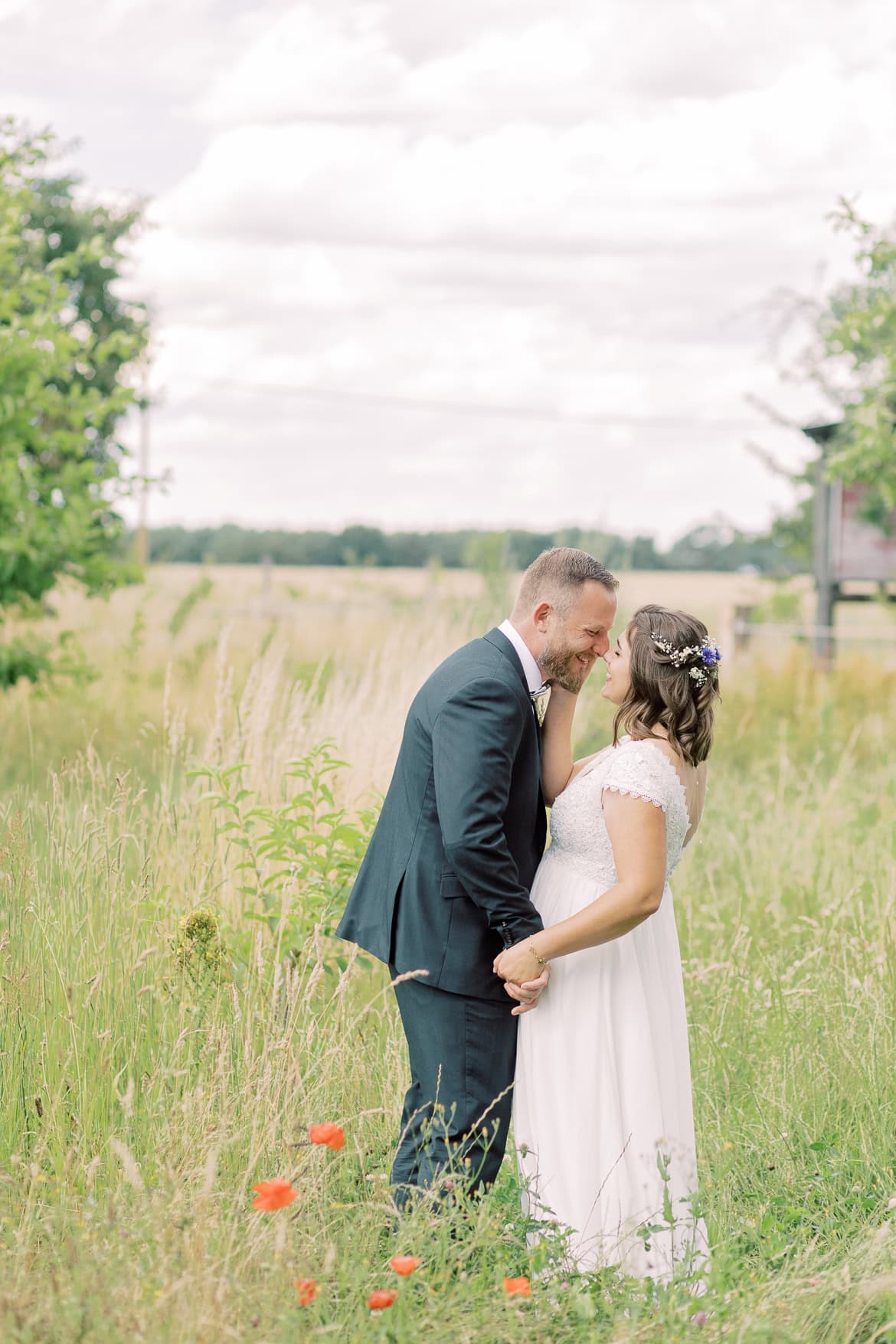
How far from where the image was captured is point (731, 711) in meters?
11.4

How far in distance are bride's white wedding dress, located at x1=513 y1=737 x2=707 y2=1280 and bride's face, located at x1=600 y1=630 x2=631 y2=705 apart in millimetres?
121

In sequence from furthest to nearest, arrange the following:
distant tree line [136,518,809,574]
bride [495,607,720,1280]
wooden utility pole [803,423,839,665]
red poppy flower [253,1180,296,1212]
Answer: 1. wooden utility pole [803,423,839,665]
2. distant tree line [136,518,809,574]
3. bride [495,607,720,1280]
4. red poppy flower [253,1180,296,1212]

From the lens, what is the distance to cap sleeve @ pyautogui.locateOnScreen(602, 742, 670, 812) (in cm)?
303

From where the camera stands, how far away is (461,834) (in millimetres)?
3021

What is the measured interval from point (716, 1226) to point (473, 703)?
1.51 m

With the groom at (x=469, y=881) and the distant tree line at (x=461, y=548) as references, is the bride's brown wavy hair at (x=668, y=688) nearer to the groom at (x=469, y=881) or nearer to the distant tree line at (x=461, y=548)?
the groom at (x=469, y=881)

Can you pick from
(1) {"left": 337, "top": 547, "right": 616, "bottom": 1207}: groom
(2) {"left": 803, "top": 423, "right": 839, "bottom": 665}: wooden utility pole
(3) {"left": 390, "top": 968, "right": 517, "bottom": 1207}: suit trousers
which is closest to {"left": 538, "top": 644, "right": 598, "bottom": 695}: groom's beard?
(1) {"left": 337, "top": 547, "right": 616, "bottom": 1207}: groom

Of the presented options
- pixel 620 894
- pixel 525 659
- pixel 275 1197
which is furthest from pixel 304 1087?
pixel 525 659

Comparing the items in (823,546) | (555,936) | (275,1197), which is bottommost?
(275,1197)

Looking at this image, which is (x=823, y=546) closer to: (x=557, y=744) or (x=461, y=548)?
(x=461, y=548)

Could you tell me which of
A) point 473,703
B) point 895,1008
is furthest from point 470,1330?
point 895,1008

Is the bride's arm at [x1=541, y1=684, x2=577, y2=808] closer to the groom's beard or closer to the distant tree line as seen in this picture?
the groom's beard

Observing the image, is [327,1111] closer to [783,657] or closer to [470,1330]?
[470,1330]

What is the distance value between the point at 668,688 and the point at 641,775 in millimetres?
245
